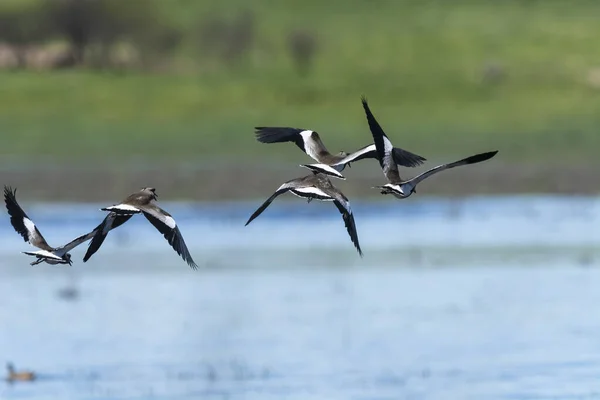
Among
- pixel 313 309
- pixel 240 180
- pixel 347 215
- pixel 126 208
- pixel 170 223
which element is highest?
pixel 240 180

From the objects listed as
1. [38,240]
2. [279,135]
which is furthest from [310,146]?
[38,240]

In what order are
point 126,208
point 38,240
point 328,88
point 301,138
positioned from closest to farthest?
point 126,208, point 38,240, point 301,138, point 328,88

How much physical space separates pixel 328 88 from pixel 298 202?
1480 cm

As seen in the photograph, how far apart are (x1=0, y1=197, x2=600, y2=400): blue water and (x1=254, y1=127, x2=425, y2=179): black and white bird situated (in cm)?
244

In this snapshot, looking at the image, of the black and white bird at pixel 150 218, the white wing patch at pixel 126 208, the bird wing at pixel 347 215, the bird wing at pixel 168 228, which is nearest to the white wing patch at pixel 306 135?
the bird wing at pixel 347 215

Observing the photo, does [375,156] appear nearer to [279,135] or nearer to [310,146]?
[310,146]

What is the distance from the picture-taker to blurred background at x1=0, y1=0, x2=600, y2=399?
16.0 meters

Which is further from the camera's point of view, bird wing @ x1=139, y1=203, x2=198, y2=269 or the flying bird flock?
bird wing @ x1=139, y1=203, x2=198, y2=269

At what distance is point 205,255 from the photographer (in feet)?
74.5

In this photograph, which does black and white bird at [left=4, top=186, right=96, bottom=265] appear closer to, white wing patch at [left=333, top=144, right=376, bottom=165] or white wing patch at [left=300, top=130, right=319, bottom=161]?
white wing patch at [left=300, top=130, right=319, bottom=161]

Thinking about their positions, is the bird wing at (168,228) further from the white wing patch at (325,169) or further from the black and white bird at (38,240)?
the white wing patch at (325,169)

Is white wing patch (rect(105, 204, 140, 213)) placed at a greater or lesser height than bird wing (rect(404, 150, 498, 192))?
greater

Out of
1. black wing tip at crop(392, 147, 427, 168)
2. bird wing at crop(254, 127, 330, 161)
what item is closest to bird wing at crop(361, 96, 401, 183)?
black wing tip at crop(392, 147, 427, 168)

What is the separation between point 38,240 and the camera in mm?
12633
